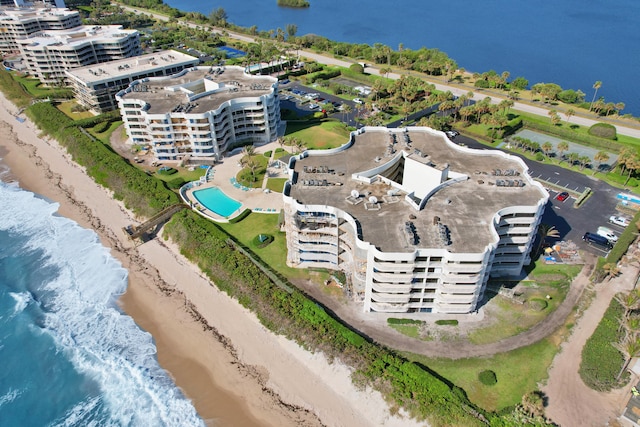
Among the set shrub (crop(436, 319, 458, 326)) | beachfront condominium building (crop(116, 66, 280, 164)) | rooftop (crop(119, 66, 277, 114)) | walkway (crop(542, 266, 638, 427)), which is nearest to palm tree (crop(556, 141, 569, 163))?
walkway (crop(542, 266, 638, 427))

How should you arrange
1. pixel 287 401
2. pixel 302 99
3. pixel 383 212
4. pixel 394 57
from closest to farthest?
pixel 287 401 → pixel 383 212 → pixel 302 99 → pixel 394 57

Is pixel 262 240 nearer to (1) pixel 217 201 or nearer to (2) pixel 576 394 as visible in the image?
(1) pixel 217 201

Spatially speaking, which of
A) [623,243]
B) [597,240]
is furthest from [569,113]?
[623,243]

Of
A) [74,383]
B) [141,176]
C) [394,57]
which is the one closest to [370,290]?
[74,383]

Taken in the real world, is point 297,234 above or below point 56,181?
above

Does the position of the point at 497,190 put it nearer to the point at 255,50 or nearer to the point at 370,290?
the point at 370,290

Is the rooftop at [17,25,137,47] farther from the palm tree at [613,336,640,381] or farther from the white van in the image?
the palm tree at [613,336,640,381]

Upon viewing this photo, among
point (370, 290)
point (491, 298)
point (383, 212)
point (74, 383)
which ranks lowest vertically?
point (74, 383)

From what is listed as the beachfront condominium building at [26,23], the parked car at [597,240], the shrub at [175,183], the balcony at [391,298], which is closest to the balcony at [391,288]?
the balcony at [391,298]
